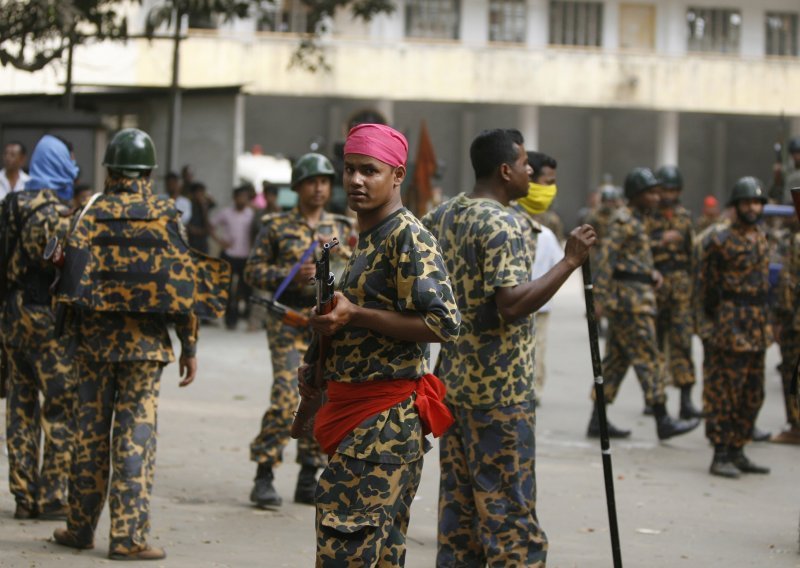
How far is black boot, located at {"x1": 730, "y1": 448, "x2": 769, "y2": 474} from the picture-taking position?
10203mm

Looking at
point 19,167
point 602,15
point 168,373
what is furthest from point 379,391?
point 602,15

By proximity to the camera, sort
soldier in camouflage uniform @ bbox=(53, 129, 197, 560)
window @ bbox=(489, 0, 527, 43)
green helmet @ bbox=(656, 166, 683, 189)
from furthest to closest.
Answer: window @ bbox=(489, 0, 527, 43) < green helmet @ bbox=(656, 166, 683, 189) < soldier in camouflage uniform @ bbox=(53, 129, 197, 560)

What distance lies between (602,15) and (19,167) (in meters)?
35.6

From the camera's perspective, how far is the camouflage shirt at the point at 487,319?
601cm

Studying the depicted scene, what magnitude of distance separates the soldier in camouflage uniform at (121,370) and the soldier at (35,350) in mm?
744

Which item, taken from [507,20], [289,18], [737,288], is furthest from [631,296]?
A: [507,20]

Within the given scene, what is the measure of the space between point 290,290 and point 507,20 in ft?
122

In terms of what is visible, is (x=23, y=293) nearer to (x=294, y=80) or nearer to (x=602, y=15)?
(x=294, y=80)

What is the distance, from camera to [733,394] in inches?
392

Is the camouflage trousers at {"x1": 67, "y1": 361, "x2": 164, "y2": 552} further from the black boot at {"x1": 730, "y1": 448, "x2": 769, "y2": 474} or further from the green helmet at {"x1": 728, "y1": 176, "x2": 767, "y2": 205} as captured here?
the black boot at {"x1": 730, "y1": 448, "x2": 769, "y2": 474}

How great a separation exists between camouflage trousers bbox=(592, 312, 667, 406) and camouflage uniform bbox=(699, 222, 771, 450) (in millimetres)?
1116

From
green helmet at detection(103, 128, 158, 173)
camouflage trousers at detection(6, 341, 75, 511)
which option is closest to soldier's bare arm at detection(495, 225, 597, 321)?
green helmet at detection(103, 128, 158, 173)

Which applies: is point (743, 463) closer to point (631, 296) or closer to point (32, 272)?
point (631, 296)

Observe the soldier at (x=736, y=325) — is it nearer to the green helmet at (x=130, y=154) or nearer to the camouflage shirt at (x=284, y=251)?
the camouflage shirt at (x=284, y=251)
